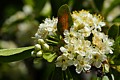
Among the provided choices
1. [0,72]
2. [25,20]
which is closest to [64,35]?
[25,20]

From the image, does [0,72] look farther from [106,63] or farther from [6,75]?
[106,63]

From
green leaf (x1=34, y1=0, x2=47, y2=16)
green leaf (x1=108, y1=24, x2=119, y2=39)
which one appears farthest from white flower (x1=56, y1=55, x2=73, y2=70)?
green leaf (x1=34, y1=0, x2=47, y2=16)

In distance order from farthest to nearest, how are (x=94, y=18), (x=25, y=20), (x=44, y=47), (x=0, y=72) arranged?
(x=0, y=72) < (x=25, y=20) < (x=94, y=18) < (x=44, y=47)

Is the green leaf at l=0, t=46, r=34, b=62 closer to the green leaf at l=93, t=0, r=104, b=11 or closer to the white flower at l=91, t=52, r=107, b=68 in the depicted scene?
the white flower at l=91, t=52, r=107, b=68

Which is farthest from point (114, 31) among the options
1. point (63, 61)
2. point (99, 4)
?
point (99, 4)

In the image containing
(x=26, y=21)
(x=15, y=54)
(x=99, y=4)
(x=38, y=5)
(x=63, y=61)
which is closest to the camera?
(x=63, y=61)

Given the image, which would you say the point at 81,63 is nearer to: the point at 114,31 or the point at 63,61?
the point at 63,61

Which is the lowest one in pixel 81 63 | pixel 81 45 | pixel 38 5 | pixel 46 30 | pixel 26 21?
pixel 81 63

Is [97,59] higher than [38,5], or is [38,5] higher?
[38,5]
